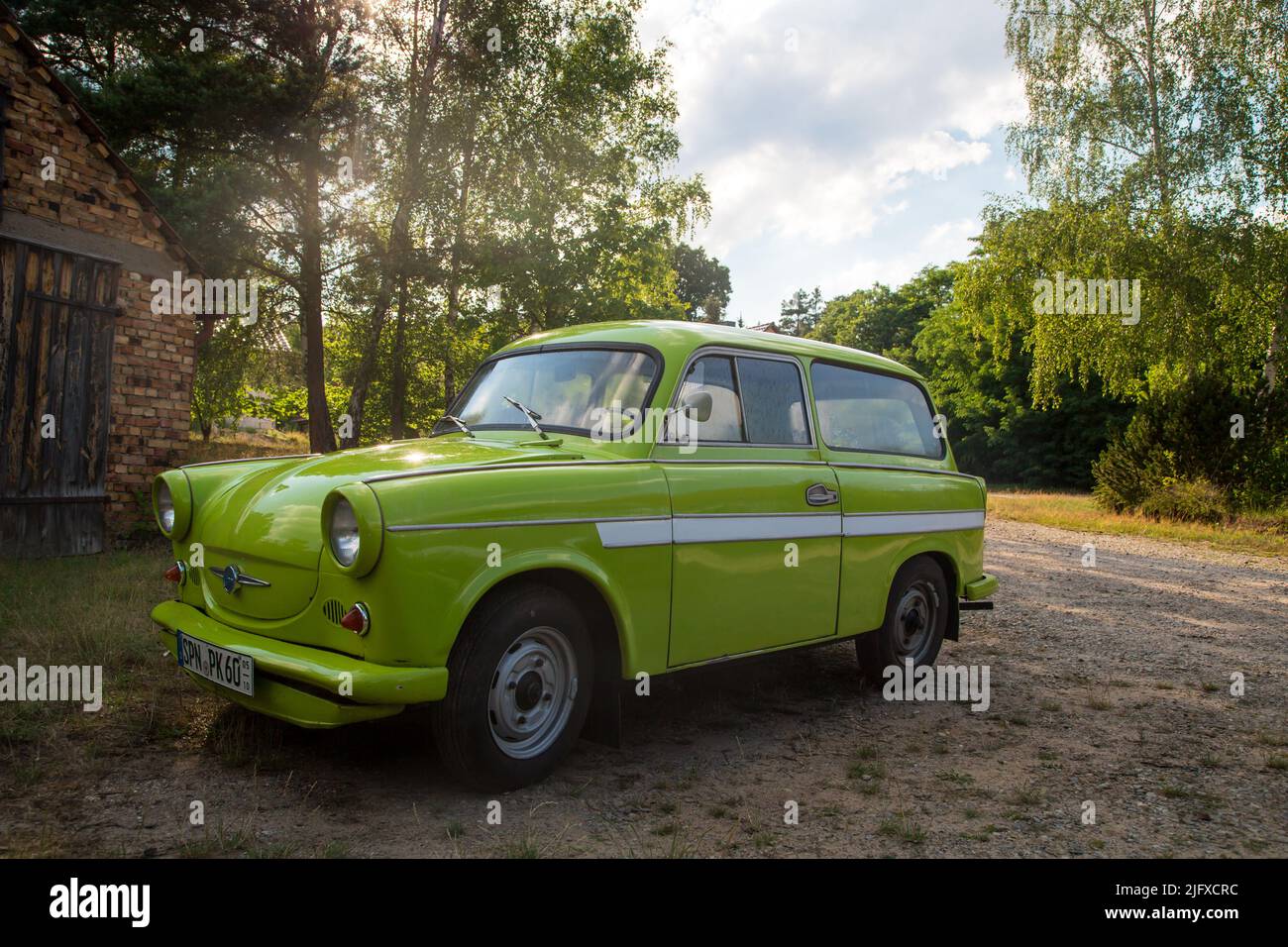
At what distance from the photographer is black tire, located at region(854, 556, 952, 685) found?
528 centimetres

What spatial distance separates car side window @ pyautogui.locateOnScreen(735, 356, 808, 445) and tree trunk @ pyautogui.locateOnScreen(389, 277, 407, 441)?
12.3 meters

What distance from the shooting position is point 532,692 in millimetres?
3561

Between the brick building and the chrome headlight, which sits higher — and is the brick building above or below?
above

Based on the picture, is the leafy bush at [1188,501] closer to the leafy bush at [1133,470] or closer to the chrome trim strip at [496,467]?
the leafy bush at [1133,470]

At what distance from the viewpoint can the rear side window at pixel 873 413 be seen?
508 centimetres

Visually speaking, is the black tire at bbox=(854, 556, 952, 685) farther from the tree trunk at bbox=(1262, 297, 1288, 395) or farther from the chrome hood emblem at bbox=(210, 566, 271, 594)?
the tree trunk at bbox=(1262, 297, 1288, 395)

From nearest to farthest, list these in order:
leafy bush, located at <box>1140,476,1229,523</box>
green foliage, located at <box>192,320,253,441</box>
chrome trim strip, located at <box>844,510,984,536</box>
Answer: chrome trim strip, located at <box>844,510,984,536</box> < green foliage, located at <box>192,320,253,441</box> < leafy bush, located at <box>1140,476,1229,523</box>

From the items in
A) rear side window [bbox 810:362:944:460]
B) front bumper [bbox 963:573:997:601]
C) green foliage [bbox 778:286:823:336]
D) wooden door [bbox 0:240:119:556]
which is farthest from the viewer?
green foliage [bbox 778:286:823:336]

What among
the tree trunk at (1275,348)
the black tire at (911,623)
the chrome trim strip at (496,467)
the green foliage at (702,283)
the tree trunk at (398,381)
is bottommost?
Result: the black tire at (911,623)

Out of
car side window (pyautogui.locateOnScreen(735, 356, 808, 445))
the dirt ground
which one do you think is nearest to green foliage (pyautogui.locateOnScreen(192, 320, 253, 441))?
the dirt ground

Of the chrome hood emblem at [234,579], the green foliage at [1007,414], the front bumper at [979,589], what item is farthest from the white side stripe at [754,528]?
the green foliage at [1007,414]
